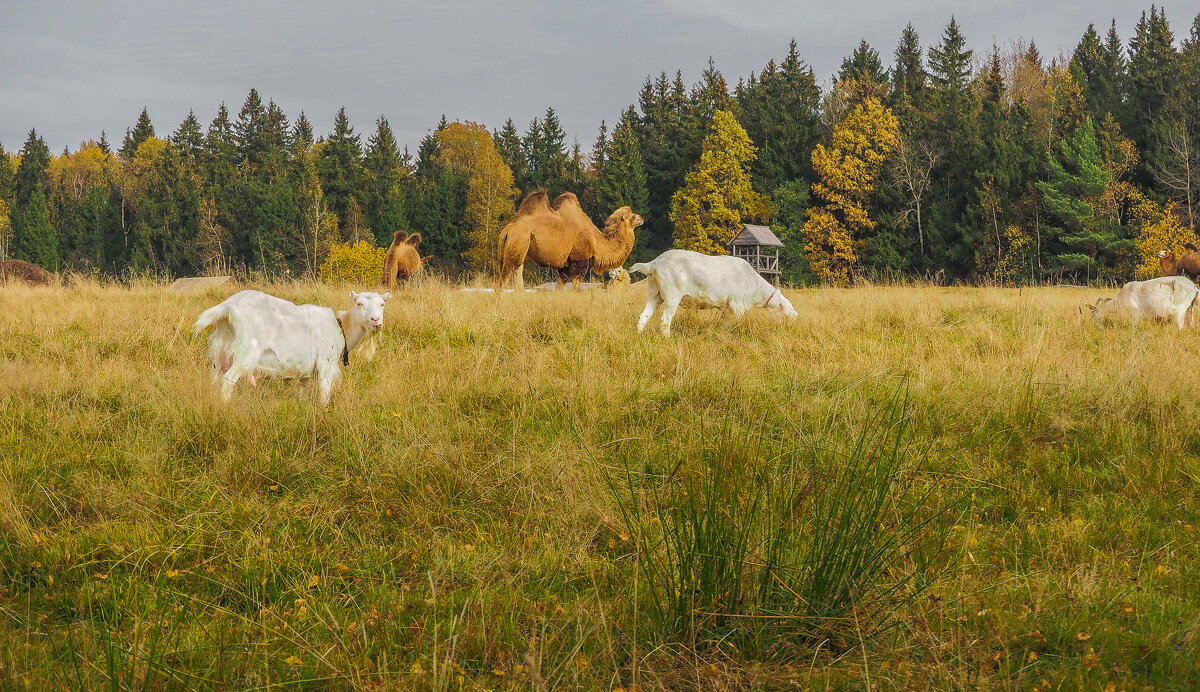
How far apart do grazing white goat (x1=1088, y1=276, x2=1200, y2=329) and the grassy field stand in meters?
2.30

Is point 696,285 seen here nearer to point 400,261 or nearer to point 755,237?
point 400,261

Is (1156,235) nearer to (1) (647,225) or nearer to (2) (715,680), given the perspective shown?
(1) (647,225)

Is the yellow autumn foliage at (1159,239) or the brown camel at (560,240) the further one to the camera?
the yellow autumn foliage at (1159,239)

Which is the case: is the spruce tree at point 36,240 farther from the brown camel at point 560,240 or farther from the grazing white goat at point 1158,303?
the grazing white goat at point 1158,303

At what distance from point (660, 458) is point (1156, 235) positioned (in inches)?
1201

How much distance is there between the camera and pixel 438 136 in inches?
2356

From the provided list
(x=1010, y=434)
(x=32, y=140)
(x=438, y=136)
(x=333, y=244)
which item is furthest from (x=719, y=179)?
(x=32, y=140)

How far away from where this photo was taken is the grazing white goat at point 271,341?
548 centimetres

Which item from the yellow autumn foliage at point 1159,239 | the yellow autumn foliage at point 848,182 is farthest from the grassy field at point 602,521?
the yellow autumn foliage at point 848,182

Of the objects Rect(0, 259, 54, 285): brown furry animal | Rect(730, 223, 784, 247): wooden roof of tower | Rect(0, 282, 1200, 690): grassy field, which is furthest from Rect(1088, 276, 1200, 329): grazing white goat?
Rect(730, 223, 784, 247): wooden roof of tower

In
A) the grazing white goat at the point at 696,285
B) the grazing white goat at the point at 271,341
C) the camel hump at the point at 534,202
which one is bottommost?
the grazing white goat at the point at 271,341

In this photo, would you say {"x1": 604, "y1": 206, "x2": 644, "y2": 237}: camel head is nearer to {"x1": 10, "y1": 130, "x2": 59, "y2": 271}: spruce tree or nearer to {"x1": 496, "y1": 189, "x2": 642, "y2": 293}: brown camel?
{"x1": 496, "y1": 189, "x2": 642, "y2": 293}: brown camel

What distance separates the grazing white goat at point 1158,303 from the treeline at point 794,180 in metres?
15.2

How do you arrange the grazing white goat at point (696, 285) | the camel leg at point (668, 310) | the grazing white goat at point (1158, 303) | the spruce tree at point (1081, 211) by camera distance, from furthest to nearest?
1. the spruce tree at point (1081, 211)
2. the grazing white goat at point (1158, 303)
3. the grazing white goat at point (696, 285)
4. the camel leg at point (668, 310)
